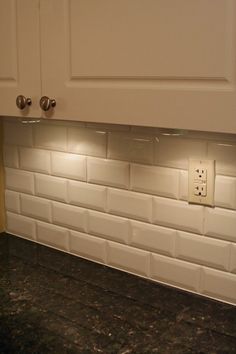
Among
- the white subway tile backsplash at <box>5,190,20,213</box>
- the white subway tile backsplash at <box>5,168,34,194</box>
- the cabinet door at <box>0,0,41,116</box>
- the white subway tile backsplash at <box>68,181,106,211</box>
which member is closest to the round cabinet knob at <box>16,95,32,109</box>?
the cabinet door at <box>0,0,41,116</box>

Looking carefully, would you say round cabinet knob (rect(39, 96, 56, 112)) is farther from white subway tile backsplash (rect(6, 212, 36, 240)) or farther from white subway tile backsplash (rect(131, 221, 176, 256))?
white subway tile backsplash (rect(6, 212, 36, 240))

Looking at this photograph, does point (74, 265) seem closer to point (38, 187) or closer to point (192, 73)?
point (38, 187)

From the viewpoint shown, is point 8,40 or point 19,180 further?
point 19,180

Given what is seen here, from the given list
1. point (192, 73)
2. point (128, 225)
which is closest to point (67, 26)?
point (192, 73)

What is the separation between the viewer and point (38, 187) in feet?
5.56

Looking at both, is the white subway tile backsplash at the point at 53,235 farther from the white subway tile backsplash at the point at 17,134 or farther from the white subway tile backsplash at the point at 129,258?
the white subway tile backsplash at the point at 17,134

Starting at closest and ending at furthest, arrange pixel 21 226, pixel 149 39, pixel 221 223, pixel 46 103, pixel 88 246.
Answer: pixel 149 39 < pixel 46 103 < pixel 221 223 < pixel 88 246 < pixel 21 226

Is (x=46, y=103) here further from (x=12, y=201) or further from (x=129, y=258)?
(x=12, y=201)

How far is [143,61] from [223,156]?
15.2 inches

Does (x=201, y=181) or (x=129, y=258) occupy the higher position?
(x=201, y=181)

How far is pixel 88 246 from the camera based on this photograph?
1.56m

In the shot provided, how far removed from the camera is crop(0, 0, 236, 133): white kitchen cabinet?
2.78 feet

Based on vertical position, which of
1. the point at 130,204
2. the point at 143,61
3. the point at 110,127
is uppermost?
the point at 143,61

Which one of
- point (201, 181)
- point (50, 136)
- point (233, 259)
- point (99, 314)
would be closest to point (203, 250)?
point (233, 259)
